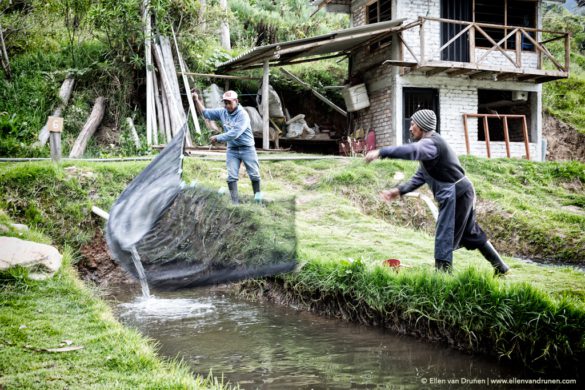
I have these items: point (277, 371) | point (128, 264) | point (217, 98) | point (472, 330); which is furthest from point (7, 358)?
point (217, 98)

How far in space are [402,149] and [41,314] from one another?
3463mm

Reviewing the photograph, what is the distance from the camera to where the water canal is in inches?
167

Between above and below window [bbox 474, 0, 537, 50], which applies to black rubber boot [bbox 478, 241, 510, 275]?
below

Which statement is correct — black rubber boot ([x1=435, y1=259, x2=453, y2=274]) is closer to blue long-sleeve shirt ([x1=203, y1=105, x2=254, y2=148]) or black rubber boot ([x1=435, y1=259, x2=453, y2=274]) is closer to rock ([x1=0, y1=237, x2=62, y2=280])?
blue long-sleeve shirt ([x1=203, y1=105, x2=254, y2=148])

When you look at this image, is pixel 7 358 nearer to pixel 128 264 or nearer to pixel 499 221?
pixel 128 264

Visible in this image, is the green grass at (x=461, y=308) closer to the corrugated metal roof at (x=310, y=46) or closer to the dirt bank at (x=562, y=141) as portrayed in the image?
the corrugated metal roof at (x=310, y=46)

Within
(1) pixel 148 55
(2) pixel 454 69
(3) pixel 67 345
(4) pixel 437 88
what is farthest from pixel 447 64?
(3) pixel 67 345

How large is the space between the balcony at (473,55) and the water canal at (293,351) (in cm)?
921

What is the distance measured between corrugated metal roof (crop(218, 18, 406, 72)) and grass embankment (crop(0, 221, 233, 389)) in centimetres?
819

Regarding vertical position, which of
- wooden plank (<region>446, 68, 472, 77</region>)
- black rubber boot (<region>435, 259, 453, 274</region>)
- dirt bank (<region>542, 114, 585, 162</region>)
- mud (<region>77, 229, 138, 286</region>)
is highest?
wooden plank (<region>446, 68, 472, 77</region>)

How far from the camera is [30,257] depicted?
5566 mm

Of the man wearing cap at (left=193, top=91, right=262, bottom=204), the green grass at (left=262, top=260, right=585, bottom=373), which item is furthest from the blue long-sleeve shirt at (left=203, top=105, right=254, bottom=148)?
the green grass at (left=262, top=260, right=585, bottom=373)

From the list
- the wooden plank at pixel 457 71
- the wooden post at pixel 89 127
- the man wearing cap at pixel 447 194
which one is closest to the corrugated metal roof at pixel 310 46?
the wooden plank at pixel 457 71

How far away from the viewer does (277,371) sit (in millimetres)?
4426
